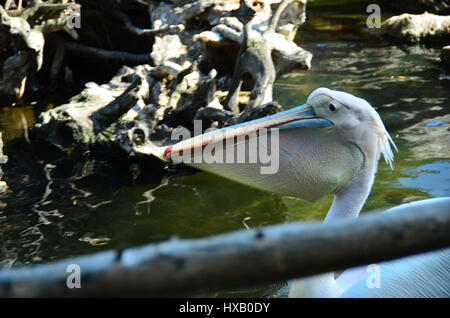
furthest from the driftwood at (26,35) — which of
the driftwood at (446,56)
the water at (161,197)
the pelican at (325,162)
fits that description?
the pelican at (325,162)

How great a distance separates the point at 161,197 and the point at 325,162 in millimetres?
2397

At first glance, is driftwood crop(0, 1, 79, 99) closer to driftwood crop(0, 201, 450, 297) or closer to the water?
the water

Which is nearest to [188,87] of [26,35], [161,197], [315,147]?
[161,197]

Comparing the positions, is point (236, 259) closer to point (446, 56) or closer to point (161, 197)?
point (161, 197)

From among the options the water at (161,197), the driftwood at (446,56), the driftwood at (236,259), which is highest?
the driftwood at (236,259)

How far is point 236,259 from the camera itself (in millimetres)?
863

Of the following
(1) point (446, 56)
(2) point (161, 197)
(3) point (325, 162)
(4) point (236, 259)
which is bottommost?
(2) point (161, 197)

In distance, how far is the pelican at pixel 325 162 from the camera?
2227 millimetres

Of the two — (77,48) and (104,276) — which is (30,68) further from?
(104,276)

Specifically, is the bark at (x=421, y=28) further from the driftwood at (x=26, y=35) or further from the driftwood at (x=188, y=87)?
the driftwood at (x=26, y=35)

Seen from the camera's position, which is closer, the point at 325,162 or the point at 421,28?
the point at 325,162

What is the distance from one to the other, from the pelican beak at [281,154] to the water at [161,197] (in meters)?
1.06

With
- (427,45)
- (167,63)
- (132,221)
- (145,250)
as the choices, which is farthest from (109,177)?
(427,45)

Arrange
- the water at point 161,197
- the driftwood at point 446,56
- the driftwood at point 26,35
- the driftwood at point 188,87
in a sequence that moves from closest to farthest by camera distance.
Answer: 1. the water at point 161,197
2. the driftwood at point 188,87
3. the driftwood at point 26,35
4. the driftwood at point 446,56
